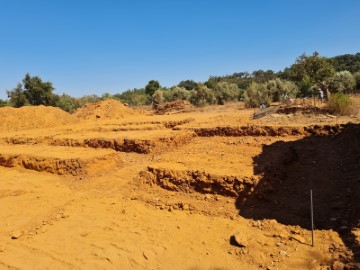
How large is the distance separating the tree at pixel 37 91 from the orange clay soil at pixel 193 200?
18.3m

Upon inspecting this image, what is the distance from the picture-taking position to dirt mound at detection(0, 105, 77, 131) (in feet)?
63.6

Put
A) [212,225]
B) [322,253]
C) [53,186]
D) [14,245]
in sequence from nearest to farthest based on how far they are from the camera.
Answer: [322,253], [14,245], [212,225], [53,186]

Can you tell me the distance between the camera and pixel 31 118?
1997cm

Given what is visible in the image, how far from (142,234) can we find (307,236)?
290cm

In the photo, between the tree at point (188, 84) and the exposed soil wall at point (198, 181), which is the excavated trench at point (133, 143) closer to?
the exposed soil wall at point (198, 181)

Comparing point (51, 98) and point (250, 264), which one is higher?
point (51, 98)

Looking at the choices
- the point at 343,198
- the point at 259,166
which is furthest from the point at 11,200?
the point at 343,198

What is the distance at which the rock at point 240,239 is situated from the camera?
17.0ft

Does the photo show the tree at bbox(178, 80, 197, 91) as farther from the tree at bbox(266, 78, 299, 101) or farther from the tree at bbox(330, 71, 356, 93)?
the tree at bbox(330, 71, 356, 93)

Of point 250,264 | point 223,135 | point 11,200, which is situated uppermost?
point 223,135

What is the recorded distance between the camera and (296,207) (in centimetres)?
633

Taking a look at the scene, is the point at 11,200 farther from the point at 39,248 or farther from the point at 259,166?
the point at 259,166

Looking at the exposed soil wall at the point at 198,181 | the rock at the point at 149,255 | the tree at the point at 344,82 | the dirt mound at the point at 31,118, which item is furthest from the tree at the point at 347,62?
the rock at the point at 149,255

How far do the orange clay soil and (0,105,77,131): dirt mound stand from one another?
820cm
